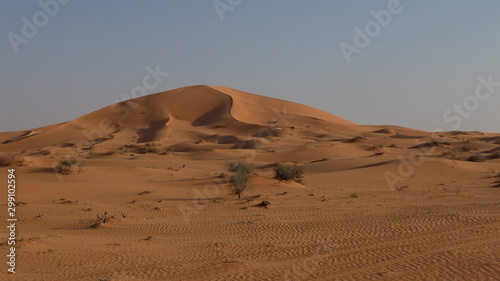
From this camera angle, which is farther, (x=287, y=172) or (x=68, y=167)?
(x=68, y=167)

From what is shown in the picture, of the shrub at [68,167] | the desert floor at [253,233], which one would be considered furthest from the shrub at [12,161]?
the desert floor at [253,233]

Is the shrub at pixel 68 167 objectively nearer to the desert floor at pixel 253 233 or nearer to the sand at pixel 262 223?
the sand at pixel 262 223

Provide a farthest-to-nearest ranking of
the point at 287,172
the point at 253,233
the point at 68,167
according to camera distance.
Result: the point at 68,167, the point at 287,172, the point at 253,233

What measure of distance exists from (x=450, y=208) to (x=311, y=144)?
3095 cm

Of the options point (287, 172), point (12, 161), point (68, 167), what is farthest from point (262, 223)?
point (12, 161)

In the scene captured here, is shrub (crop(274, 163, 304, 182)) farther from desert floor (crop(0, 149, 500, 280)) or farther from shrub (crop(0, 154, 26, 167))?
shrub (crop(0, 154, 26, 167))

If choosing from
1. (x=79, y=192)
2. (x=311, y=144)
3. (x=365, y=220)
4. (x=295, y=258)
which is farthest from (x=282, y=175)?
(x=311, y=144)

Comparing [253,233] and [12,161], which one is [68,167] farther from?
[253,233]

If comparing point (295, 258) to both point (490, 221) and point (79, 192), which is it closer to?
point (490, 221)

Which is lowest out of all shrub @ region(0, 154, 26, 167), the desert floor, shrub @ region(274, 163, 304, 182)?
the desert floor

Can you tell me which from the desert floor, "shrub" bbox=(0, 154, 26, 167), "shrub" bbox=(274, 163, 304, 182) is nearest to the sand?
the desert floor

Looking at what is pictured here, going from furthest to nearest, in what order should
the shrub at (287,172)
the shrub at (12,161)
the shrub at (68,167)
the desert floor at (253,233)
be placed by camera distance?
the shrub at (12,161)
the shrub at (68,167)
the shrub at (287,172)
the desert floor at (253,233)

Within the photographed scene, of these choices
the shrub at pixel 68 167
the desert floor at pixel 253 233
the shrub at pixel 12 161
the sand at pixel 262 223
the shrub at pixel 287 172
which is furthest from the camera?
the shrub at pixel 12 161

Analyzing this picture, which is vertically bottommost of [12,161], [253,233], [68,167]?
[253,233]
